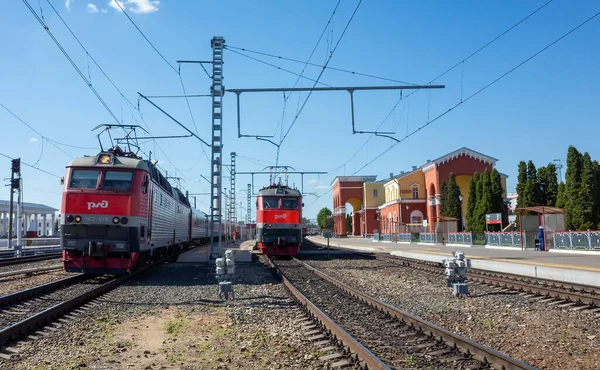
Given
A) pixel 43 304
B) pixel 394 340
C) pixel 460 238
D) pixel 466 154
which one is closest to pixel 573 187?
pixel 460 238

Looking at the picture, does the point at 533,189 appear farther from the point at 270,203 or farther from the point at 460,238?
the point at 270,203

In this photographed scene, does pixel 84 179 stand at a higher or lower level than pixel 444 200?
lower

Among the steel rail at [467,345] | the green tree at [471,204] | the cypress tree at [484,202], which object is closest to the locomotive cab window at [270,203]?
the steel rail at [467,345]

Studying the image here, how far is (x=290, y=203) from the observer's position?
2538 cm

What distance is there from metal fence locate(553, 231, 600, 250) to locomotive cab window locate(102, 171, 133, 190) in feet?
62.4

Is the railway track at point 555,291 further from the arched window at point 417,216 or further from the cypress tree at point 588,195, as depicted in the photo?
the arched window at point 417,216

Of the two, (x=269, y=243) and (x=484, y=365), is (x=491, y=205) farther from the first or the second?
(x=484, y=365)

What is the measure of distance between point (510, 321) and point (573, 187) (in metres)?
24.9

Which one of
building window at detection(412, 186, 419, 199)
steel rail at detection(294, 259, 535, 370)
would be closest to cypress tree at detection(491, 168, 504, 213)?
building window at detection(412, 186, 419, 199)

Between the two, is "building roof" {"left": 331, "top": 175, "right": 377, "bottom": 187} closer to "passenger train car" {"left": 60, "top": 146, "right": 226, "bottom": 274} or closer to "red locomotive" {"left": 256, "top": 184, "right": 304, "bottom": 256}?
"red locomotive" {"left": 256, "top": 184, "right": 304, "bottom": 256}

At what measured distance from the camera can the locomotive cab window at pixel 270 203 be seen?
25094mm

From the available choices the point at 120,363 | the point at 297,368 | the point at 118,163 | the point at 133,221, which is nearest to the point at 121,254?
the point at 133,221

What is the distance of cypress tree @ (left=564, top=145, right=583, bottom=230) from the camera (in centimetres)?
2992

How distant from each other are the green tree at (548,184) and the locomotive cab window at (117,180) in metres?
30.4
